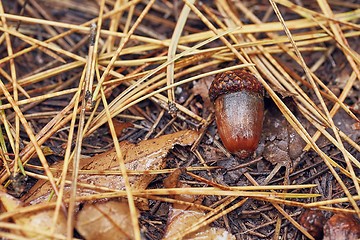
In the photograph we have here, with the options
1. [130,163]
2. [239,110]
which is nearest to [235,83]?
[239,110]

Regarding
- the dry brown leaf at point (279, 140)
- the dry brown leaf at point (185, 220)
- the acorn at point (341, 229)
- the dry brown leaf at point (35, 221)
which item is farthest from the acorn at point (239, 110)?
the dry brown leaf at point (35, 221)

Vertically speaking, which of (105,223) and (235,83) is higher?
(235,83)

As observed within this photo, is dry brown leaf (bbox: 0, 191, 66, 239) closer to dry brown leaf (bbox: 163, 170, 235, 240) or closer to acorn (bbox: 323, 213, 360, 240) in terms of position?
dry brown leaf (bbox: 163, 170, 235, 240)

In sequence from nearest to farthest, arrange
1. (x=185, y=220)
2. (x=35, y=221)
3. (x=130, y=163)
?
(x=35, y=221) → (x=185, y=220) → (x=130, y=163)

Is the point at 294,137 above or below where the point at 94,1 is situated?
below

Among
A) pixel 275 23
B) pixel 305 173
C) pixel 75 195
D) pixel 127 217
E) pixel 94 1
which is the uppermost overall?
pixel 94 1

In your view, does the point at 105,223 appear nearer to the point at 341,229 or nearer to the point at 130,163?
the point at 130,163

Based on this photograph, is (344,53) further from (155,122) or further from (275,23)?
(155,122)

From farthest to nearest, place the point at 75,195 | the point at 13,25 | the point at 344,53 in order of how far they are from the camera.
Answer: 1. the point at 13,25
2. the point at 344,53
3. the point at 75,195

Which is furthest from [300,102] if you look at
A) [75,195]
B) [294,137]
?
[75,195]
